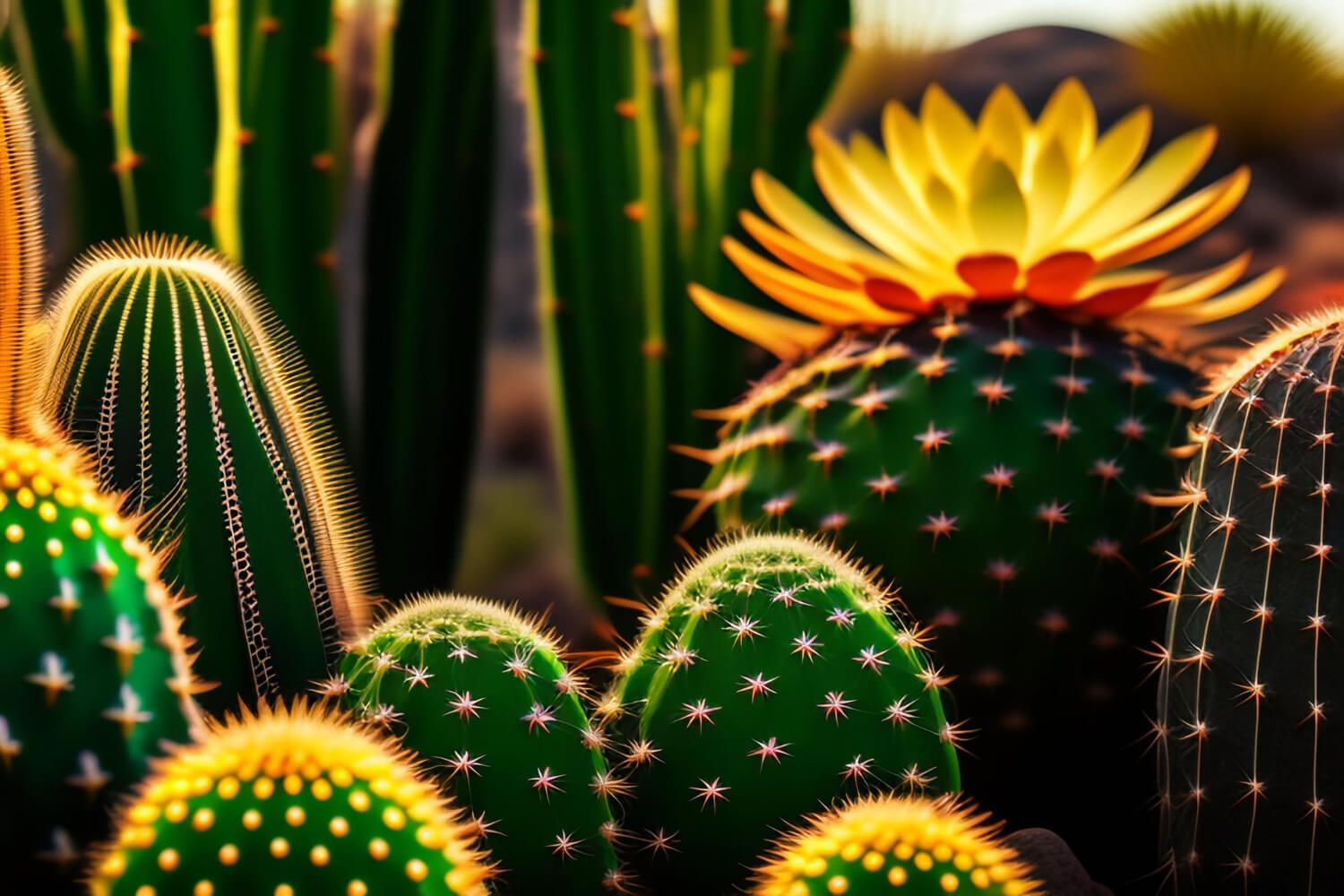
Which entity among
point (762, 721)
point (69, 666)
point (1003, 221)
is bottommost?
point (762, 721)

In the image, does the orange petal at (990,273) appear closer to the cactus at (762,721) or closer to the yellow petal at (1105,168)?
the yellow petal at (1105,168)

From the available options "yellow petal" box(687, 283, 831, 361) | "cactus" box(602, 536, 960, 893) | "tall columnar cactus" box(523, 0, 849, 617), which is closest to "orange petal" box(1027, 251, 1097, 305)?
"yellow petal" box(687, 283, 831, 361)

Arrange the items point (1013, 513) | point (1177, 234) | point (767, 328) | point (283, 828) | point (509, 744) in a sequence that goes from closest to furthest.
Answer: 1. point (283, 828)
2. point (509, 744)
3. point (1013, 513)
4. point (1177, 234)
5. point (767, 328)

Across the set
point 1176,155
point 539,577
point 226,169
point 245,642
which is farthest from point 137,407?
point 539,577

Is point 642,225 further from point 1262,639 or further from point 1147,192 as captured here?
point 1262,639

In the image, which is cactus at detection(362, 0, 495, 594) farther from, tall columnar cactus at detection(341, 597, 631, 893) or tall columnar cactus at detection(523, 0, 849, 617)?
tall columnar cactus at detection(341, 597, 631, 893)

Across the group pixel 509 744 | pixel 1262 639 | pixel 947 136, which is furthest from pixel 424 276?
pixel 1262 639
